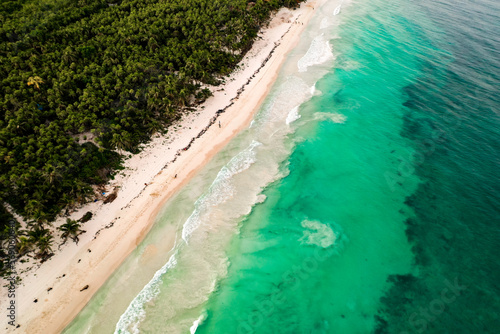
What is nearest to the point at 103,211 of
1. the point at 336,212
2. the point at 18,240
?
the point at 18,240

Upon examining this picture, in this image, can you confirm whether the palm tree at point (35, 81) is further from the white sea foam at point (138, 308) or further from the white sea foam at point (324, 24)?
the white sea foam at point (324, 24)

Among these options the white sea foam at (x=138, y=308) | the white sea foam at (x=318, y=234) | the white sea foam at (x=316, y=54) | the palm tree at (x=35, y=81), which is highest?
the palm tree at (x=35, y=81)

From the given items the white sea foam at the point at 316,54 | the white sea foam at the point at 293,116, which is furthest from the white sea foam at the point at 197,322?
the white sea foam at the point at 316,54

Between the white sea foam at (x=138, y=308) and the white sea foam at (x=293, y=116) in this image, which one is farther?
the white sea foam at (x=293, y=116)

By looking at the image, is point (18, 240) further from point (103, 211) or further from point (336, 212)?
point (336, 212)

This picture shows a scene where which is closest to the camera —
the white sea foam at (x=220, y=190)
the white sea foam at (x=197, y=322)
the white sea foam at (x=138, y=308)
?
the white sea foam at (x=138, y=308)

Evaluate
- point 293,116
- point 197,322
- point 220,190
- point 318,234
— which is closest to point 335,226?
point 318,234

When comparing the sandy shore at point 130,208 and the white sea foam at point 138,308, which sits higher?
the sandy shore at point 130,208
